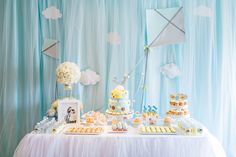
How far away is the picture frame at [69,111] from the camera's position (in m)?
2.19

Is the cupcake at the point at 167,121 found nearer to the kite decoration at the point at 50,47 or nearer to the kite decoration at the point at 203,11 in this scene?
the kite decoration at the point at 203,11

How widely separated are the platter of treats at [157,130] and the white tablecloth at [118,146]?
45 millimetres

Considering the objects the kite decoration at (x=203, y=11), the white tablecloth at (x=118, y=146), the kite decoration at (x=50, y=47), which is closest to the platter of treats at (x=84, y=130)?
the white tablecloth at (x=118, y=146)

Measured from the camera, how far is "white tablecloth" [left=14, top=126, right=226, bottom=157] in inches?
72.1

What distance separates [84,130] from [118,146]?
0.30 m

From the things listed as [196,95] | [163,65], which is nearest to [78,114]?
[163,65]

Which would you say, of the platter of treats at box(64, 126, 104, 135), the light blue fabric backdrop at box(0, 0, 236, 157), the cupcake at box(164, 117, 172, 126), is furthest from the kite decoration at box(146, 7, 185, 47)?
the platter of treats at box(64, 126, 104, 135)

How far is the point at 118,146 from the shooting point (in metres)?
1.85

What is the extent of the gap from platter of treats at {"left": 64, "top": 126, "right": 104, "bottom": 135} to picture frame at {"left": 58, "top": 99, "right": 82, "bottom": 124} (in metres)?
0.16

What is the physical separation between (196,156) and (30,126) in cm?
149

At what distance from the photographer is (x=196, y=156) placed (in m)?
1.82

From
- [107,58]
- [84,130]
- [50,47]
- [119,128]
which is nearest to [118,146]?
[119,128]

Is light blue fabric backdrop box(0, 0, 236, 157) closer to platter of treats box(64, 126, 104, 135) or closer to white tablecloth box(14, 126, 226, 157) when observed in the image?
platter of treats box(64, 126, 104, 135)

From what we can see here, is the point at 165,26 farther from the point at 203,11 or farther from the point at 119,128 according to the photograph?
the point at 119,128
